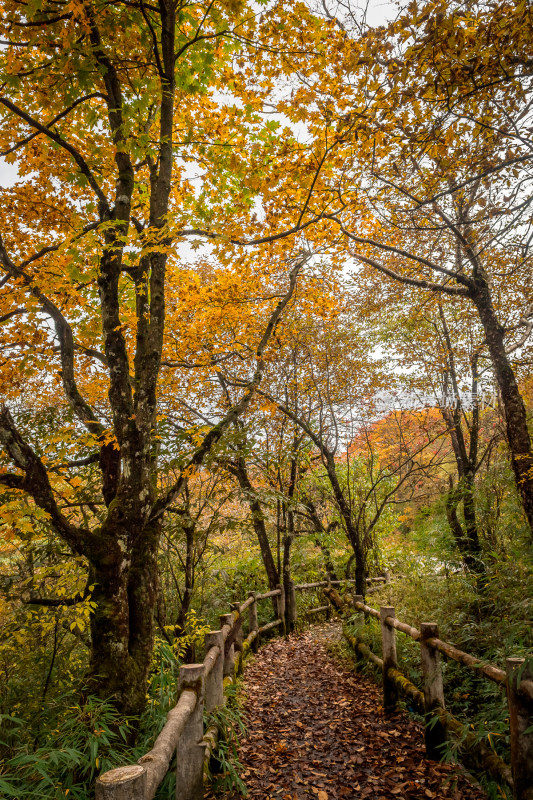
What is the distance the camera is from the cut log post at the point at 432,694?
3.72 m

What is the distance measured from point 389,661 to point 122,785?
4.34 m

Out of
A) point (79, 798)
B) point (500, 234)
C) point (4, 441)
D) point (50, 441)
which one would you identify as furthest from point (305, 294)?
point (79, 798)

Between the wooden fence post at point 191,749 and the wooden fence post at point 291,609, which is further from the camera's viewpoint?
the wooden fence post at point 291,609

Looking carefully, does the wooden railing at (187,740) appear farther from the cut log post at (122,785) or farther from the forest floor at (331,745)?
the forest floor at (331,745)

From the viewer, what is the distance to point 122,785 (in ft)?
4.99

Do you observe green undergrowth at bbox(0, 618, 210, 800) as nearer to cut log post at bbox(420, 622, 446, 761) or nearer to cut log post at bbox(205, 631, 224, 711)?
cut log post at bbox(205, 631, 224, 711)

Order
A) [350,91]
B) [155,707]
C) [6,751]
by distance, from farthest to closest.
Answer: [350,91], [155,707], [6,751]

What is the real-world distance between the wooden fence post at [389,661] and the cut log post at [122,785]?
406 centimetres

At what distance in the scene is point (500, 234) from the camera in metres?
4.26

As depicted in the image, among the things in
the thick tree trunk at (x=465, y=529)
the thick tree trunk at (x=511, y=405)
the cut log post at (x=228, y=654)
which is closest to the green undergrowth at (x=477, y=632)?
the thick tree trunk at (x=465, y=529)

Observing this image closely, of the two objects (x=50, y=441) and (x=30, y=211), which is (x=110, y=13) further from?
(x=50, y=441)

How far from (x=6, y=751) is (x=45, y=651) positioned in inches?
73.2

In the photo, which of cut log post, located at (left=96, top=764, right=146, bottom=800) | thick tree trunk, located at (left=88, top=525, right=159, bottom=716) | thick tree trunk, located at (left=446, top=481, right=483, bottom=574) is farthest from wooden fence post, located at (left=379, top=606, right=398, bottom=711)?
cut log post, located at (left=96, top=764, right=146, bottom=800)

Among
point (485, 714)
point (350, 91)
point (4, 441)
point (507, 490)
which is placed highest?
point (350, 91)
